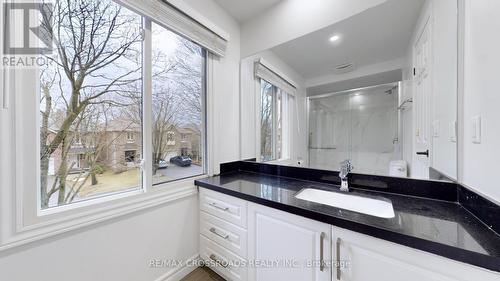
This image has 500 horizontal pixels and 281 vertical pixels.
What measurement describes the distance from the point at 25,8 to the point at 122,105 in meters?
0.56

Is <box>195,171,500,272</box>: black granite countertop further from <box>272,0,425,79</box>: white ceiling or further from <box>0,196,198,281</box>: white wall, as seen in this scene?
<box>272,0,425,79</box>: white ceiling

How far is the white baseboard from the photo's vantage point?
139 centimetres

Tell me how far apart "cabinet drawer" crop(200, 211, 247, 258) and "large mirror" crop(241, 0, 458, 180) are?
76cm

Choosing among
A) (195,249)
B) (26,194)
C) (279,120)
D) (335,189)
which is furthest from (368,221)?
(26,194)

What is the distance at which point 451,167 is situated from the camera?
0.96 metres

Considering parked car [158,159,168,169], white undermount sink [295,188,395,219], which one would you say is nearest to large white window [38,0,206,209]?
parked car [158,159,168,169]

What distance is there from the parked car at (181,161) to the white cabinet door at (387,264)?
1.24m

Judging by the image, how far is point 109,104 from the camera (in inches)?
46.0

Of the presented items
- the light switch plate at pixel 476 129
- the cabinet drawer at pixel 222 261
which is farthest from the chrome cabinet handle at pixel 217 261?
the light switch plate at pixel 476 129

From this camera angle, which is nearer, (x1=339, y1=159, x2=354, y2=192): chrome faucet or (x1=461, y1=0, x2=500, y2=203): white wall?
(x1=461, y1=0, x2=500, y2=203): white wall

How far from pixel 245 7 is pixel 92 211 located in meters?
2.04

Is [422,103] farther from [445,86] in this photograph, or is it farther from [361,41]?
[361,41]

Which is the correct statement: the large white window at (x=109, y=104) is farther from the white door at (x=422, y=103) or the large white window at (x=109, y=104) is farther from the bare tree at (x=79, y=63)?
the white door at (x=422, y=103)

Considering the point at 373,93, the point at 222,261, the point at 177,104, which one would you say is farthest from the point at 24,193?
the point at 373,93
